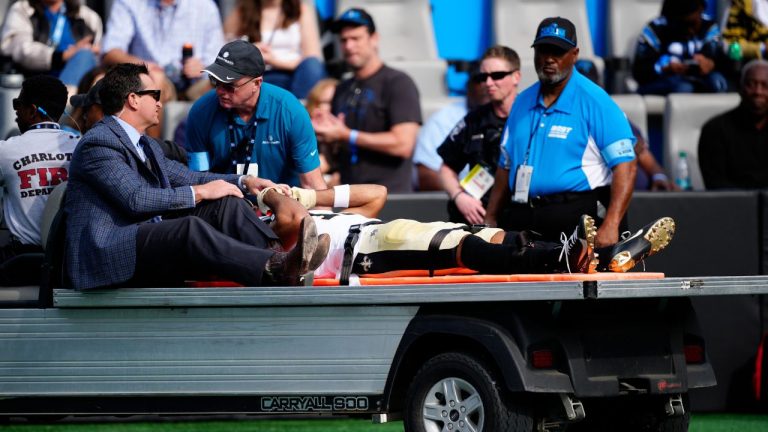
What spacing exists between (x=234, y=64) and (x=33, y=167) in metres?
1.19

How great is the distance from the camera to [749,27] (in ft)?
40.1

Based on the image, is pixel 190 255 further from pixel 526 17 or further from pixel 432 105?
pixel 526 17

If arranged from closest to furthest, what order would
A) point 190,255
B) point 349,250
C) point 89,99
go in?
1. point 190,255
2. point 349,250
3. point 89,99

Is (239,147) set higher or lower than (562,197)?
higher

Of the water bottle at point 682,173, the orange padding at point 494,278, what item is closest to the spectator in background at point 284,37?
the water bottle at point 682,173

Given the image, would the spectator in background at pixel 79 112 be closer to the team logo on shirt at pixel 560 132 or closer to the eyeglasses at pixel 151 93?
the eyeglasses at pixel 151 93

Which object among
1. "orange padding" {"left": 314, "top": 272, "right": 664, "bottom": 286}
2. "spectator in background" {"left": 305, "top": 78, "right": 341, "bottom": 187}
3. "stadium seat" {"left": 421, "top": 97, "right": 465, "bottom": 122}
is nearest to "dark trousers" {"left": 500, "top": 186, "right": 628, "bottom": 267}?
"orange padding" {"left": 314, "top": 272, "right": 664, "bottom": 286}

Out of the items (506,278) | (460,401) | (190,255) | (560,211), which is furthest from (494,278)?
(560,211)

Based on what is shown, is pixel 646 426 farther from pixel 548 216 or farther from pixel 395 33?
pixel 395 33

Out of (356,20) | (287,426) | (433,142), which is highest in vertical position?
(356,20)

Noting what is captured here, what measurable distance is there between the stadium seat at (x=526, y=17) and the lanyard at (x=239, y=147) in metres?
5.03

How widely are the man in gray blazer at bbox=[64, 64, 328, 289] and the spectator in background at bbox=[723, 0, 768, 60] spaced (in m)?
6.37

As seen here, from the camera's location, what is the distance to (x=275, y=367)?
6.48m

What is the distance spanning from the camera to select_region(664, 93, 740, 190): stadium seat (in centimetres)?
1148
